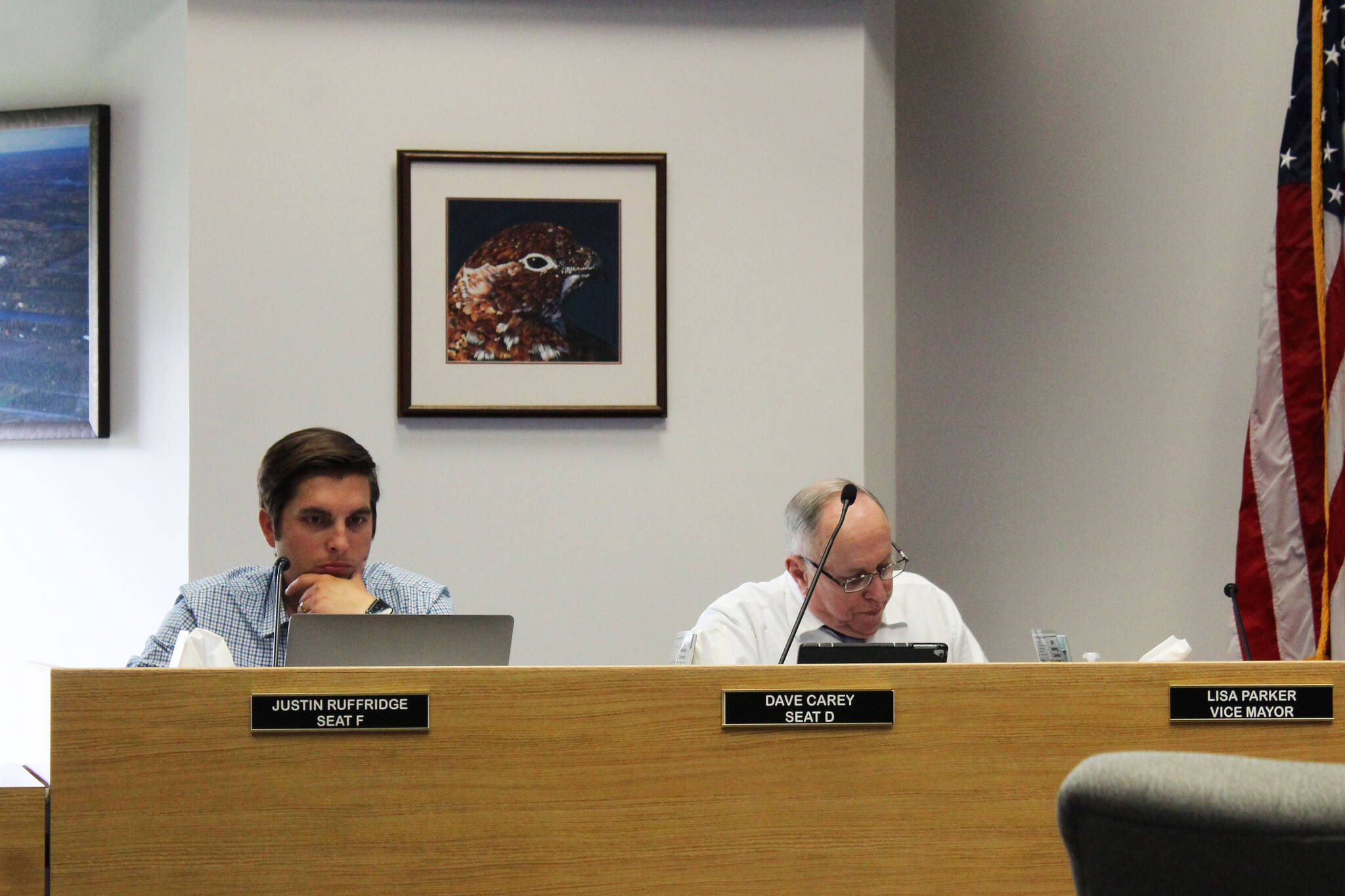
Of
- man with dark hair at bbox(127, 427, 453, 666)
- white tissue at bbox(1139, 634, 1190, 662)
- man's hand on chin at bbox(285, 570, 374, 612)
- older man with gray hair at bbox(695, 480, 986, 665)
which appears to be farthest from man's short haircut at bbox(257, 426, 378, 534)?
white tissue at bbox(1139, 634, 1190, 662)

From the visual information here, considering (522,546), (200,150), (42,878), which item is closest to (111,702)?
(42,878)

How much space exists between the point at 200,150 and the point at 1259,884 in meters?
2.63

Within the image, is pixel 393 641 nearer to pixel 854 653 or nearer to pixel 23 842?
pixel 23 842

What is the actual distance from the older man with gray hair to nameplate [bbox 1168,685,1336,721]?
86 cm

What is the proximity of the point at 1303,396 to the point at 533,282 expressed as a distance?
1.64 meters

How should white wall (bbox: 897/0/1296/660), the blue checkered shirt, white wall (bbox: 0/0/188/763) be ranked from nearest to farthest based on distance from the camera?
the blue checkered shirt, white wall (bbox: 897/0/1296/660), white wall (bbox: 0/0/188/763)

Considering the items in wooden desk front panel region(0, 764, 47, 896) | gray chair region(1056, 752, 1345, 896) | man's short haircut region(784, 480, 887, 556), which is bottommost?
wooden desk front panel region(0, 764, 47, 896)

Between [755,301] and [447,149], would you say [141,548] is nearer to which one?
[447,149]

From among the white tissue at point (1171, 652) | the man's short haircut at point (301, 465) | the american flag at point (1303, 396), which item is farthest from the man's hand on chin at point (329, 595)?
the american flag at point (1303, 396)

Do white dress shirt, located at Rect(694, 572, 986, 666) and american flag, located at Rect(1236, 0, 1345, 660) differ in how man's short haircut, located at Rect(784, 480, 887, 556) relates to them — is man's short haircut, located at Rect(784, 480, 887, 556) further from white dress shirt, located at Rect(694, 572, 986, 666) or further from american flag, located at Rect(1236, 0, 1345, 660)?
american flag, located at Rect(1236, 0, 1345, 660)

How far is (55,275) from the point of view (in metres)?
3.17

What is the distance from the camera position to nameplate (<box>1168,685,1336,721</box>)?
1.35 metres

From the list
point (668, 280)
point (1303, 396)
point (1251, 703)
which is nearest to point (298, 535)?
point (668, 280)

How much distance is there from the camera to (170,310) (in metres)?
3.05
